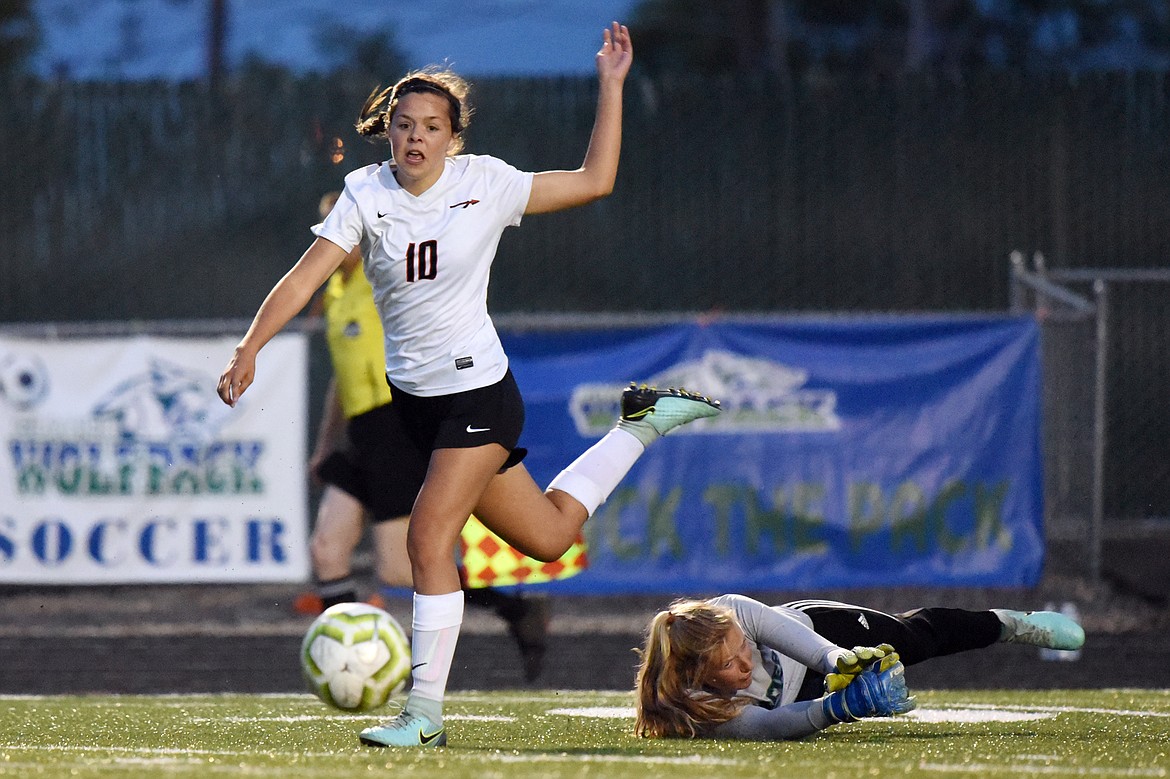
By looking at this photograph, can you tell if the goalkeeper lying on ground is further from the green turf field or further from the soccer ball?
the soccer ball

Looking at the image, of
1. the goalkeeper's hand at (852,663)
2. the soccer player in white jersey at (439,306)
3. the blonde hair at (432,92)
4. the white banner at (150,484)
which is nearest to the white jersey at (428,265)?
the soccer player in white jersey at (439,306)

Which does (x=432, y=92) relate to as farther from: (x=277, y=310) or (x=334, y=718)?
(x=334, y=718)

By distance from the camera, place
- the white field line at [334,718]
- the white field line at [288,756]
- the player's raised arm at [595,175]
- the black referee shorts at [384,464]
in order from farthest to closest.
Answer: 1. the black referee shorts at [384,464]
2. the white field line at [334,718]
3. the player's raised arm at [595,175]
4. the white field line at [288,756]

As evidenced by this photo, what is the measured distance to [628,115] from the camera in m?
15.5

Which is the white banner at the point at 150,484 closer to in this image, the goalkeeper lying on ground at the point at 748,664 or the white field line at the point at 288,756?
the white field line at the point at 288,756

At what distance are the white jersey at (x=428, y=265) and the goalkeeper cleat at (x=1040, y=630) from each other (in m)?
1.99

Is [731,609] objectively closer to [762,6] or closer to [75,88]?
[75,88]

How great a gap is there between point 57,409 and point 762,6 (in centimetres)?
2702

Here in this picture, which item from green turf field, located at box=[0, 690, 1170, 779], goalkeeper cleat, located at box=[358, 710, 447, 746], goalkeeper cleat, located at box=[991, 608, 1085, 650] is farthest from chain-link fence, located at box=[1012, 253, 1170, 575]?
goalkeeper cleat, located at box=[358, 710, 447, 746]

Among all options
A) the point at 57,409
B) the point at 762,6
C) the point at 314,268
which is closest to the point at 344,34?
the point at 762,6

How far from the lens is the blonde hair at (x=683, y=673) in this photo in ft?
18.8

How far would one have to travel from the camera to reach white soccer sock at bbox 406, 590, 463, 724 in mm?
5590

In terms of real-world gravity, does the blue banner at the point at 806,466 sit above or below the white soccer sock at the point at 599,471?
below

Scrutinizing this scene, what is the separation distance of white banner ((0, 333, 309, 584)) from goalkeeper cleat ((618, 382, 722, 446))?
4.60 meters
